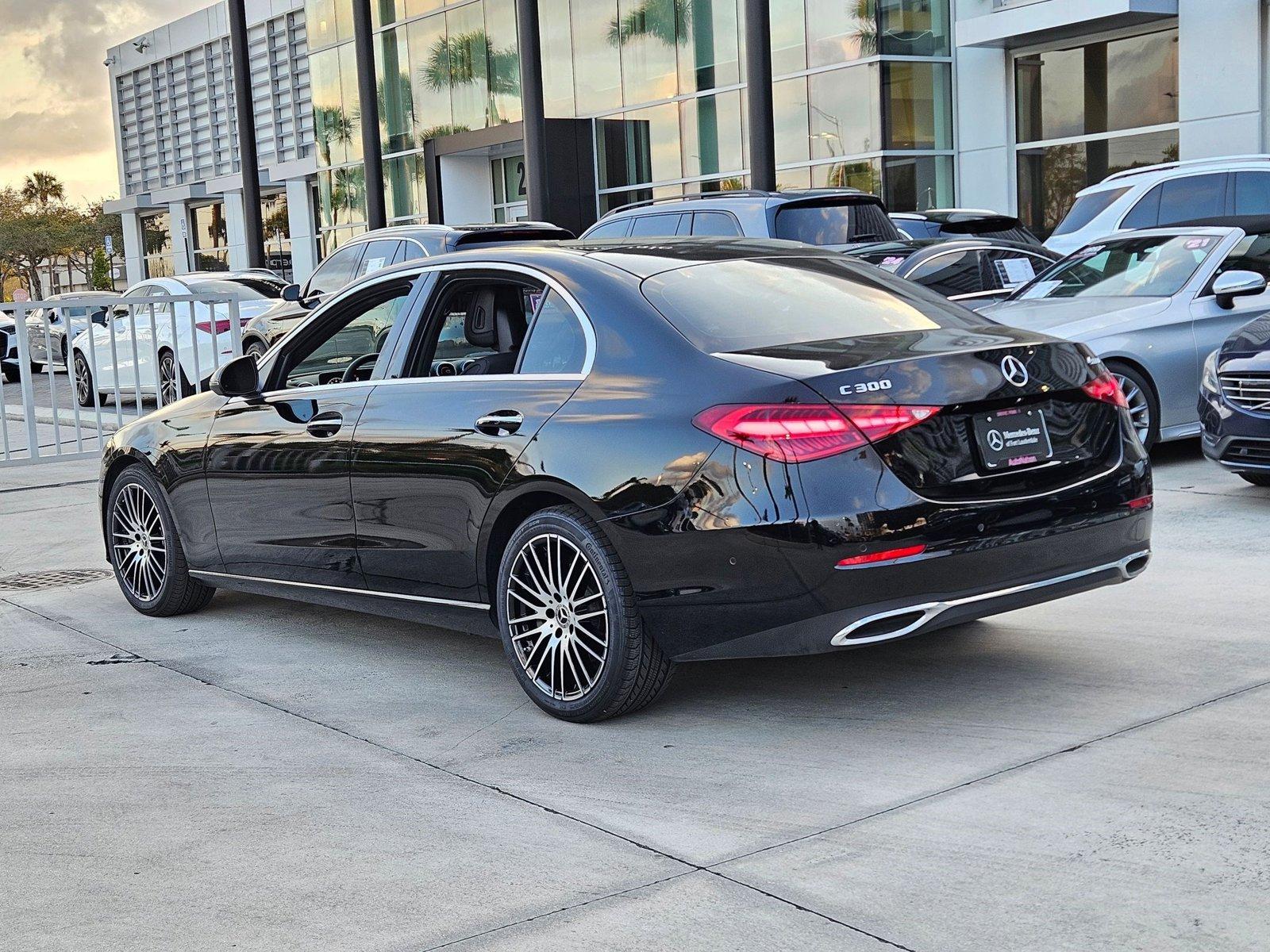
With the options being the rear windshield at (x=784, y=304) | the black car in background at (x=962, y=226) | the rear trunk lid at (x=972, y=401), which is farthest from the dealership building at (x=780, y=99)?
the rear trunk lid at (x=972, y=401)

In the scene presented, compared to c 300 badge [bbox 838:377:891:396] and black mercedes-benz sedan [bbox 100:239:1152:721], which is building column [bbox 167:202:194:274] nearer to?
black mercedes-benz sedan [bbox 100:239:1152:721]

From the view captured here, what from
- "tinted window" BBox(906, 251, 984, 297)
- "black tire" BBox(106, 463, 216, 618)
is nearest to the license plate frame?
"black tire" BBox(106, 463, 216, 618)

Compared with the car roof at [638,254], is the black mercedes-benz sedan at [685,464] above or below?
below

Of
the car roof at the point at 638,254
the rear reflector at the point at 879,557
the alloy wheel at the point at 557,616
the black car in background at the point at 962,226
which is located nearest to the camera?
the rear reflector at the point at 879,557

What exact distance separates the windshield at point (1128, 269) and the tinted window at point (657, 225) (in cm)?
368

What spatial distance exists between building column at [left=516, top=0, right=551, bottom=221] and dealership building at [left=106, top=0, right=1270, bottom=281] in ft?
0.18

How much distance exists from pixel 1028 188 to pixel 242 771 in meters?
21.6

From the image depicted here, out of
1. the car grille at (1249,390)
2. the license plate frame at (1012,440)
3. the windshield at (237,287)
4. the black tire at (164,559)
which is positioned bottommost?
the black tire at (164,559)

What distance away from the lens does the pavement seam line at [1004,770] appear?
4008mm

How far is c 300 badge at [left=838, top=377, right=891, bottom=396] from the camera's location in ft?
15.4

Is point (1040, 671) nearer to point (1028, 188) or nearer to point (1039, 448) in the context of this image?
point (1039, 448)

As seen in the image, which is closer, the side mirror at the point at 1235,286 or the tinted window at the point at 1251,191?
the side mirror at the point at 1235,286

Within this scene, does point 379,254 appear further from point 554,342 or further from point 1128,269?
point 554,342

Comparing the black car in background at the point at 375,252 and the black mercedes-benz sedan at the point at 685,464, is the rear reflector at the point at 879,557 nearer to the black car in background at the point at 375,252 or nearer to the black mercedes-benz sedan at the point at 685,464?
the black mercedes-benz sedan at the point at 685,464
